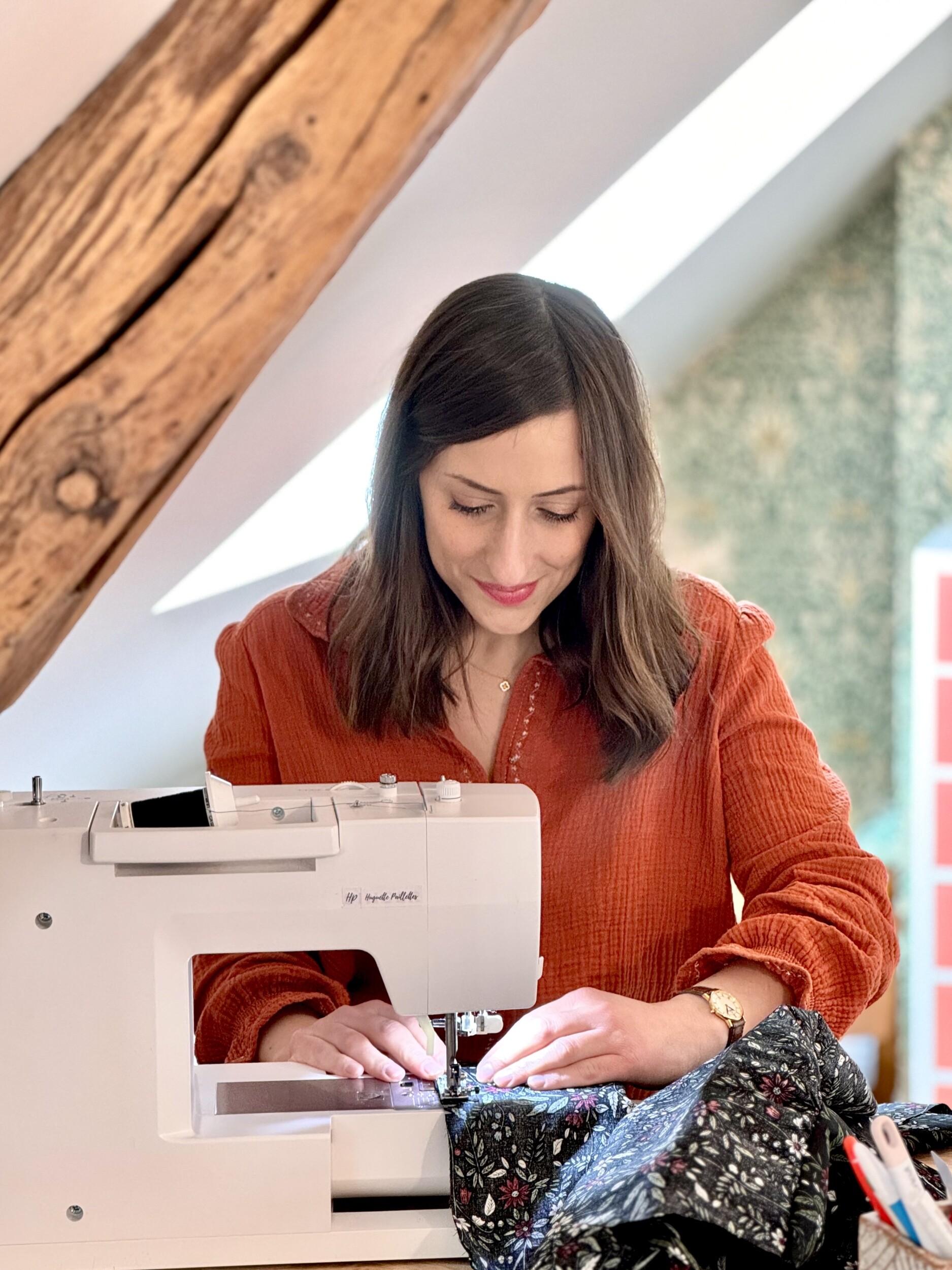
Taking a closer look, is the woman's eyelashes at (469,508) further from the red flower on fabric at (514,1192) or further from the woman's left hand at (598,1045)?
the red flower on fabric at (514,1192)

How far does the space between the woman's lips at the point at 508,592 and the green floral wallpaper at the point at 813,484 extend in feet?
9.77

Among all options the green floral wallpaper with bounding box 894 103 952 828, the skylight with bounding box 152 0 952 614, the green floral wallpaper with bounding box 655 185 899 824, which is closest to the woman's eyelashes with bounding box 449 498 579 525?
the skylight with bounding box 152 0 952 614

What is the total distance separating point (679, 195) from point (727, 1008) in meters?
2.15

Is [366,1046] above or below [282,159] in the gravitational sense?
below

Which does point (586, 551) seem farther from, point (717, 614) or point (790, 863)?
point (790, 863)

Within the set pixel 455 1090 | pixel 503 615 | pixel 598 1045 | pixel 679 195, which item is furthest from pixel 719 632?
pixel 679 195

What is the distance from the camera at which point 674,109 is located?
200cm

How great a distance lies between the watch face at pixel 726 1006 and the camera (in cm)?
136

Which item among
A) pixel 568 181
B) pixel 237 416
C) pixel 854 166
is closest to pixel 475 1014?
pixel 237 416

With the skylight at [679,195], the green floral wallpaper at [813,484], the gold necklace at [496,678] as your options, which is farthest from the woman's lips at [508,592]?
the green floral wallpaper at [813,484]

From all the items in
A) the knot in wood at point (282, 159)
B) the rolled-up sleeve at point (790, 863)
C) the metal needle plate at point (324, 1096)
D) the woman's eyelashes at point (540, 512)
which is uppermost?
the knot in wood at point (282, 159)

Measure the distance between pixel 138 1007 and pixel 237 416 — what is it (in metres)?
1.06

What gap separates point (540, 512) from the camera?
1504 millimetres

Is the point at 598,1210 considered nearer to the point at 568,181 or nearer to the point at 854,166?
the point at 568,181
